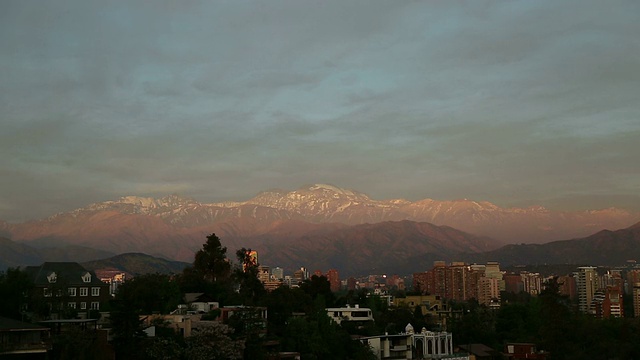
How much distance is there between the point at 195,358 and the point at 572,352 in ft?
96.1

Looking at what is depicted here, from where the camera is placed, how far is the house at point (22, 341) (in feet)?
104

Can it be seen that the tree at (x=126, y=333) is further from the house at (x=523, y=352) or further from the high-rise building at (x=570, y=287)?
the high-rise building at (x=570, y=287)

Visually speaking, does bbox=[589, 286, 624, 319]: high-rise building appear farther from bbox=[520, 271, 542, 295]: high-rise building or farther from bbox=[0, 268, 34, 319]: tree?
bbox=[0, 268, 34, 319]: tree

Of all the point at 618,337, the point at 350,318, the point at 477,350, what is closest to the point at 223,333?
the point at 350,318

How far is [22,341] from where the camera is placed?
1276 inches

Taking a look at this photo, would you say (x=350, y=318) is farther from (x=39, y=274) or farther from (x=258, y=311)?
(x=39, y=274)

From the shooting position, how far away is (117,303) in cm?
3841

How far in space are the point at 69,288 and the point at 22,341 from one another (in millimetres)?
14223

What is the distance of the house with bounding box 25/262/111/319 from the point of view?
43.0m

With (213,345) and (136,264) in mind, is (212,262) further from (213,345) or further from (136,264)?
(136,264)

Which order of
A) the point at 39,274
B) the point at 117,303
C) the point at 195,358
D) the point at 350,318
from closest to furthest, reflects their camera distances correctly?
the point at 195,358 < the point at 117,303 < the point at 39,274 < the point at 350,318

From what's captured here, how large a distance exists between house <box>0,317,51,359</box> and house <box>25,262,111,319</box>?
29.3ft

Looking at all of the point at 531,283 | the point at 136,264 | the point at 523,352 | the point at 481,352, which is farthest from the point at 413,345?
the point at 531,283

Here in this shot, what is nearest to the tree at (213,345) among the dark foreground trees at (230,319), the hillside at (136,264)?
the dark foreground trees at (230,319)
